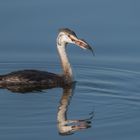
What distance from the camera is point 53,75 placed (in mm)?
14500

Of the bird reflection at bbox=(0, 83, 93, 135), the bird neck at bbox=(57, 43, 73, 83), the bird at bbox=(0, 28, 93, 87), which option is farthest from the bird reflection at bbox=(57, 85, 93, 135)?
the bird neck at bbox=(57, 43, 73, 83)

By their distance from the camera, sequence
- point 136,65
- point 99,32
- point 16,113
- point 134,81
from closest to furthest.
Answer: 1. point 16,113
2. point 134,81
3. point 136,65
4. point 99,32

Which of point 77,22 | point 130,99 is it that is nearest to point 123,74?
point 130,99

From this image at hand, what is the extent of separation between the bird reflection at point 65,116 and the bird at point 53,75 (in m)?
0.12

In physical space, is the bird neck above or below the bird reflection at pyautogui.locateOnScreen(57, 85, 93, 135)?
above

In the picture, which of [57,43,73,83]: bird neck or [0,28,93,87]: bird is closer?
[0,28,93,87]: bird

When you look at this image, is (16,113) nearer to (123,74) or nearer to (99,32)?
(123,74)

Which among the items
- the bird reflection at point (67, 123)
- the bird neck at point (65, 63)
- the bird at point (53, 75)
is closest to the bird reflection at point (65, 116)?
the bird reflection at point (67, 123)

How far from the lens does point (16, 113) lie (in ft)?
40.8

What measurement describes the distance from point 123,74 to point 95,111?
2247mm

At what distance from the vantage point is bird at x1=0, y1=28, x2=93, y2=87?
14.2 metres

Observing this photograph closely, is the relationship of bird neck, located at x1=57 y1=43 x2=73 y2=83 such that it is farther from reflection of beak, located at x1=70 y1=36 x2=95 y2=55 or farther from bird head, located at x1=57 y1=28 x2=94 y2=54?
reflection of beak, located at x1=70 y1=36 x2=95 y2=55

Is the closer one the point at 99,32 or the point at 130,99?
the point at 130,99

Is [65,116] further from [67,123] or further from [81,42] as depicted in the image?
[81,42]
